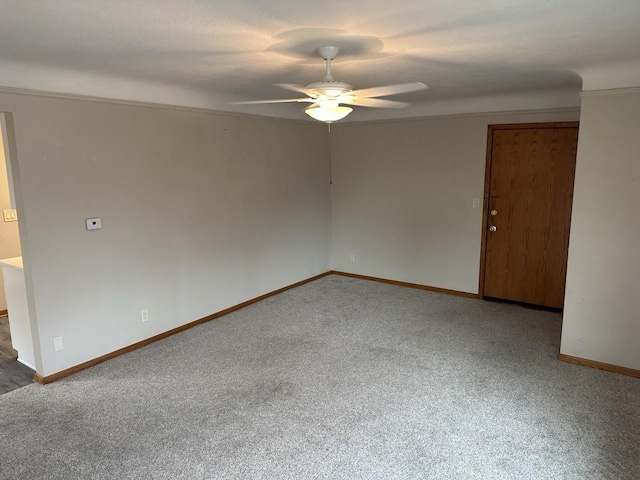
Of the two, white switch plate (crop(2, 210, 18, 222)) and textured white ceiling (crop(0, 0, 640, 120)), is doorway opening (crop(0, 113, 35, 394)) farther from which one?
white switch plate (crop(2, 210, 18, 222))

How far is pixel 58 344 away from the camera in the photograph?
126 inches

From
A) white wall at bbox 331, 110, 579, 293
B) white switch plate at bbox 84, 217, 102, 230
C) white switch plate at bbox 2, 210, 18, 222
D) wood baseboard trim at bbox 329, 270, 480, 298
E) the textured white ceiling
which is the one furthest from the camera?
wood baseboard trim at bbox 329, 270, 480, 298

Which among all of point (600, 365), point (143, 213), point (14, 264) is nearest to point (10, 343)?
point (14, 264)

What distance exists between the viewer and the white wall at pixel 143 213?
9.96 ft

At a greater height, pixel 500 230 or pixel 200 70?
pixel 200 70

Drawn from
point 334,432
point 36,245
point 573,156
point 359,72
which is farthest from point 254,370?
point 573,156

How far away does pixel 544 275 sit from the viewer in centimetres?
459

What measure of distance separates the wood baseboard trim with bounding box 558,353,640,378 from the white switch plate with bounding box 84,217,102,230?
152 inches

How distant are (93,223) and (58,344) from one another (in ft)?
3.10

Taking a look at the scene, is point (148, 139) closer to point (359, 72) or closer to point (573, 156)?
point (359, 72)

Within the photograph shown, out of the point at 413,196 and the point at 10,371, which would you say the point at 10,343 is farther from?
the point at 413,196

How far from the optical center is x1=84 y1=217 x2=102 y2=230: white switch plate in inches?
128

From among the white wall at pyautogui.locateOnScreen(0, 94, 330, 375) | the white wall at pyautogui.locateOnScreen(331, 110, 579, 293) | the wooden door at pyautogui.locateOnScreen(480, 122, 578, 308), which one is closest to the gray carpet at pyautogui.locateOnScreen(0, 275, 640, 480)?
the white wall at pyautogui.locateOnScreen(0, 94, 330, 375)

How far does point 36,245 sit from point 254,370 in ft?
5.95
